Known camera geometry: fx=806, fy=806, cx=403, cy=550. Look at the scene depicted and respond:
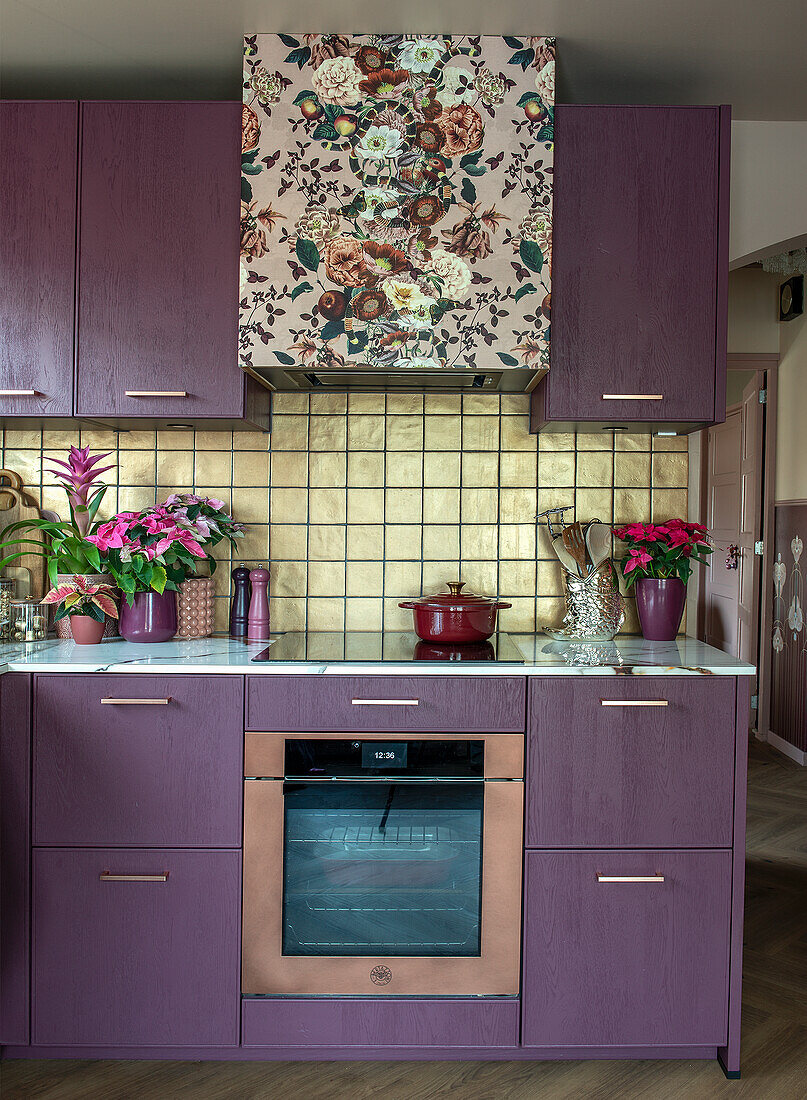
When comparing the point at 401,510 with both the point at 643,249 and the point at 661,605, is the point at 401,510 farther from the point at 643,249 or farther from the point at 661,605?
the point at 643,249

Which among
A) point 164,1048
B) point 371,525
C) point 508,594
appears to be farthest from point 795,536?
point 164,1048

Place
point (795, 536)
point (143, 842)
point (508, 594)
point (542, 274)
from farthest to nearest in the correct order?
1. point (795, 536)
2. point (508, 594)
3. point (542, 274)
4. point (143, 842)

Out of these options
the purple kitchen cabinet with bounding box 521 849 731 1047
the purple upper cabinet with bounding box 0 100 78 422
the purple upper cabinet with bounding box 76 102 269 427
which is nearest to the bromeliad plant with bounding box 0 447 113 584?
the purple upper cabinet with bounding box 0 100 78 422

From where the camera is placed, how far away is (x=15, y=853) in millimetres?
1873

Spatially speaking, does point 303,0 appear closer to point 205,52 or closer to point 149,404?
point 205,52

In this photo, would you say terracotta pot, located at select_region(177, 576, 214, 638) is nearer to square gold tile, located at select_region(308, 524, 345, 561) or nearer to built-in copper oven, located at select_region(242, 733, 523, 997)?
square gold tile, located at select_region(308, 524, 345, 561)

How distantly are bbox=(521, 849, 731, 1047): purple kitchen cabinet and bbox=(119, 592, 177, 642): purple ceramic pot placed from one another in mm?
1117

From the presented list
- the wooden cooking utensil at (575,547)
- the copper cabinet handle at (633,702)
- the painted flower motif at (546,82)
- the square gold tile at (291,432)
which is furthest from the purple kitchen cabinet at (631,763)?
the painted flower motif at (546,82)

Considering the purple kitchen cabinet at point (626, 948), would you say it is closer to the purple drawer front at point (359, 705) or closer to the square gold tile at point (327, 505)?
the purple drawer front at point (359, 705)

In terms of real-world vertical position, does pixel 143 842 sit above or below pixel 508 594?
below

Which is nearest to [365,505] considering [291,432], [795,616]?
[291,432]

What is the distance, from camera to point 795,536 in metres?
4.53

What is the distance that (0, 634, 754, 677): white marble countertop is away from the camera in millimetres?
1857

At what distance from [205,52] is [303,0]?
374 mm
